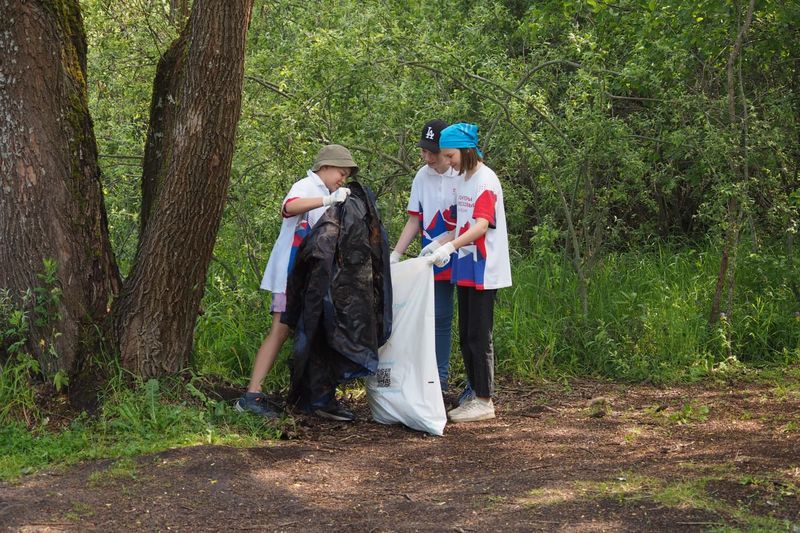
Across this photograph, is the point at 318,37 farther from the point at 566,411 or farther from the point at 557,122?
the point at 566,411

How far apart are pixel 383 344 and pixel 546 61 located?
2981 mm

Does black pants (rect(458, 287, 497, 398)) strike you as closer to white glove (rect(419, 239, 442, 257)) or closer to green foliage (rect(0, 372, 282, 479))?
white glove (rect(419, 239, 442, 257))

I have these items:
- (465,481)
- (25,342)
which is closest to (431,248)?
(465,481)

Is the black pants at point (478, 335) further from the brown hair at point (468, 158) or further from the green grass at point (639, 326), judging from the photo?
the green grass at point (639, 326)

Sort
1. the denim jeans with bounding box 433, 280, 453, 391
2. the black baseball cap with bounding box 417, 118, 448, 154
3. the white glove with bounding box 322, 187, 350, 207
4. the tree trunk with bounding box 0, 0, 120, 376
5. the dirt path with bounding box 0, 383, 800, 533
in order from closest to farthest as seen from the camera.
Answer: the dirt path with bounding box 0, 383, 800, 533
the tree trunk with bounding box 0, 0, 120, 376
the white glove with bounding box 322, 187, 350, 207
the black baseball cap with bounding box 417, 118, 448, 154
the denim jeans with bounding box 433, 280, 453, 391

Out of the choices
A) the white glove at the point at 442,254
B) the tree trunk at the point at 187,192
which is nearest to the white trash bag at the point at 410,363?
the white glove at the point at 442,254

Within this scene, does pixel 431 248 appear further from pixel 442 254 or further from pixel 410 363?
pixel 410 363

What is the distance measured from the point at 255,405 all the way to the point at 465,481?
5.03ft

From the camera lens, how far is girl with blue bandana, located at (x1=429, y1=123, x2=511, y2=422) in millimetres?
5969

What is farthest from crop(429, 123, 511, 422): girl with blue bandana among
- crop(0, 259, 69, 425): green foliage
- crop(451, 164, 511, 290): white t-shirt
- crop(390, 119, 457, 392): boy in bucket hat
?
crop(0, 259, 69, 425): green foliage

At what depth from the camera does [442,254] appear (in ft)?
19.5

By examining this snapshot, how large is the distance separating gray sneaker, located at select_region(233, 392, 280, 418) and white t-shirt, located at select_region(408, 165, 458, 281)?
128cm

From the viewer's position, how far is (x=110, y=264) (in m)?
5.96

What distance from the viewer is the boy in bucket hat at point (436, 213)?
6184mm
